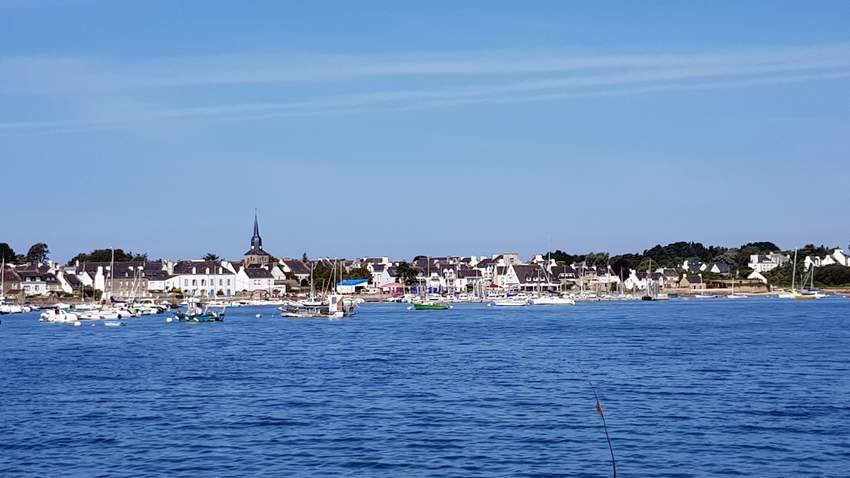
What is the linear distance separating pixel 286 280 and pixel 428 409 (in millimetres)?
140098

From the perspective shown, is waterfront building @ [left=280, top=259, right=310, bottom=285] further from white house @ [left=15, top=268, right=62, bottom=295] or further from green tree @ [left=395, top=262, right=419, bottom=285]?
white house @ [left=15, top=268, right=62, bottom=295]

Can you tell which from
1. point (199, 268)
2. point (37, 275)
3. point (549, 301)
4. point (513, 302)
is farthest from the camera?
point (199, 268)

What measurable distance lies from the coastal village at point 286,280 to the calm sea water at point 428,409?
76.5 m

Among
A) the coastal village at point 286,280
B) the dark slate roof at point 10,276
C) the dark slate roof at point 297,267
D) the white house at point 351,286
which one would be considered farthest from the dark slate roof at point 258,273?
the dark slate roof at point 10,276

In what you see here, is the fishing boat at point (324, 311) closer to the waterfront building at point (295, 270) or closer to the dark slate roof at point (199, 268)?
the dark slate roof at point (199, 268)

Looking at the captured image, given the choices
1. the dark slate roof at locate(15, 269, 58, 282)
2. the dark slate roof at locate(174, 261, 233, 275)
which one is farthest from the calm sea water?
the dark slate roof at locate(174, 261, 233, 275)

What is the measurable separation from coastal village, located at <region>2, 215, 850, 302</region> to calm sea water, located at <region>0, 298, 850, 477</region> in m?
76.5

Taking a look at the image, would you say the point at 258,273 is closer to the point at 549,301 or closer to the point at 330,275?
the point at 330,275

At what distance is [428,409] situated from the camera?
2970cm

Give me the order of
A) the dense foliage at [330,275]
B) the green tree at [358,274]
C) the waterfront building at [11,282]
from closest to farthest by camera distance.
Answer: the waterfront building at [11,282] → the dense foliage at [330,275] → the green tree at [358,274]

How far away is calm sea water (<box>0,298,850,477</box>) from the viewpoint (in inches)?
883

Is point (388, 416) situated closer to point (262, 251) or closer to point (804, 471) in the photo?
point (804, 471)

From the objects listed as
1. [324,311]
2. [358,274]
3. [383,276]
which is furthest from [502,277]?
[324,311]

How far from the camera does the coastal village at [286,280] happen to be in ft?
470
